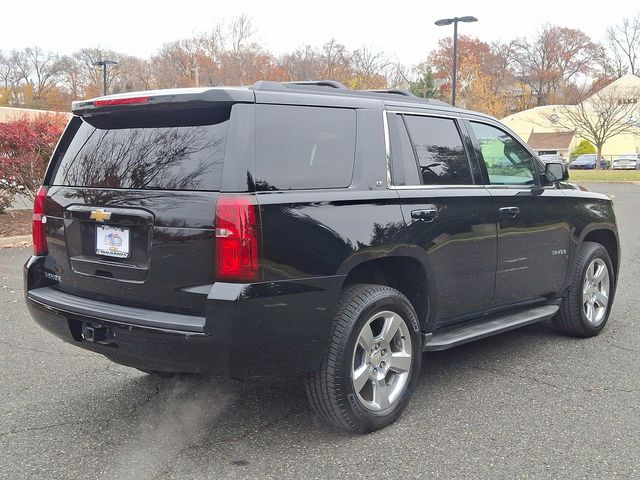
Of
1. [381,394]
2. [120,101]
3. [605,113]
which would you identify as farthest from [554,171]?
[605,113]

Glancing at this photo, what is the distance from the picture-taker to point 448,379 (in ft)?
14.6

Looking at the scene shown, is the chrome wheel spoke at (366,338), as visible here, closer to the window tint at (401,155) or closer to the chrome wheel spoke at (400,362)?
the chrome wheel spoke at (400,362)

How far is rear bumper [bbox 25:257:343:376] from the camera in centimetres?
303

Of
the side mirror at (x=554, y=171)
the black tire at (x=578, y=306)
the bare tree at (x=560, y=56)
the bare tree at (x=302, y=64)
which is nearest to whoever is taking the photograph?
the side mirror at (x=554, y=171)

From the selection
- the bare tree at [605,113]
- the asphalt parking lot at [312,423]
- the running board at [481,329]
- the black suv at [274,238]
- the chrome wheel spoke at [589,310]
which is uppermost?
the bare tree at [605,113]

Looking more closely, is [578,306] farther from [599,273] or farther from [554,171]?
[554,171]

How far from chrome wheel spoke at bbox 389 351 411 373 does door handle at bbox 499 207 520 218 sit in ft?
4.31

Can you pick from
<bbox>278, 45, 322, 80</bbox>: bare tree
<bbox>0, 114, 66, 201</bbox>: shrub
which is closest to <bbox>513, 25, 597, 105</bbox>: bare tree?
<bbox>278, 45, 322, 80</bbox>: bare tree

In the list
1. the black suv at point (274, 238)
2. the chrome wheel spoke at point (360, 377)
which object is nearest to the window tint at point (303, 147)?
the black suv at point (274, 238)

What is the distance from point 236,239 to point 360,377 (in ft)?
3.58

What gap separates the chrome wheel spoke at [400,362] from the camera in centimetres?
376

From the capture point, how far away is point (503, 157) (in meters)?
4.84

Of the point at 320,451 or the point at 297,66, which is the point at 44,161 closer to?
the point at 320,451

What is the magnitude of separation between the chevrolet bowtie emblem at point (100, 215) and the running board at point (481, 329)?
1983 mm
